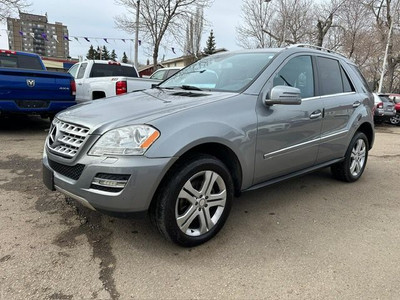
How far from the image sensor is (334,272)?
244 cm

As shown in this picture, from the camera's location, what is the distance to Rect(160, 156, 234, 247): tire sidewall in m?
2.43

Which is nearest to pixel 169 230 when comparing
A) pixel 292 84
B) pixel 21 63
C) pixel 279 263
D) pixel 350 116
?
pixel 279 263

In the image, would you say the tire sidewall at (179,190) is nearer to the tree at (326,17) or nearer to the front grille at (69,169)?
the front grille at (69,169)

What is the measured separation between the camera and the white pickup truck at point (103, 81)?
690cm

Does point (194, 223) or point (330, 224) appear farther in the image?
point (330, 224)

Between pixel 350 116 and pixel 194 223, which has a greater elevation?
pixel 350 116

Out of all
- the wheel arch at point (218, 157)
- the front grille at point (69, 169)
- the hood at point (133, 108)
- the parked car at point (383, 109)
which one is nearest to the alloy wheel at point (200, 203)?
the wheel arch at point (218, 157)

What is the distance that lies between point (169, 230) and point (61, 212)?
53.9 inches

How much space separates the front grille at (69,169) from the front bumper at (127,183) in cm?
4

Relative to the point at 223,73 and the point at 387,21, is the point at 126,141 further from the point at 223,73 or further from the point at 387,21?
the point at 387,21

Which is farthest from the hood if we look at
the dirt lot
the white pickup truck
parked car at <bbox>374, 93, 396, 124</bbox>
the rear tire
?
parked car at <bbox>374, 93, 396, 124</bbox>

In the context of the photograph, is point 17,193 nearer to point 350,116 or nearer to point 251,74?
point 251,74

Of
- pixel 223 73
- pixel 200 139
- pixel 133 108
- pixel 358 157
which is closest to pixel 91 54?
pixel 358 157

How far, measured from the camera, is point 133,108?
2727 millimetres
